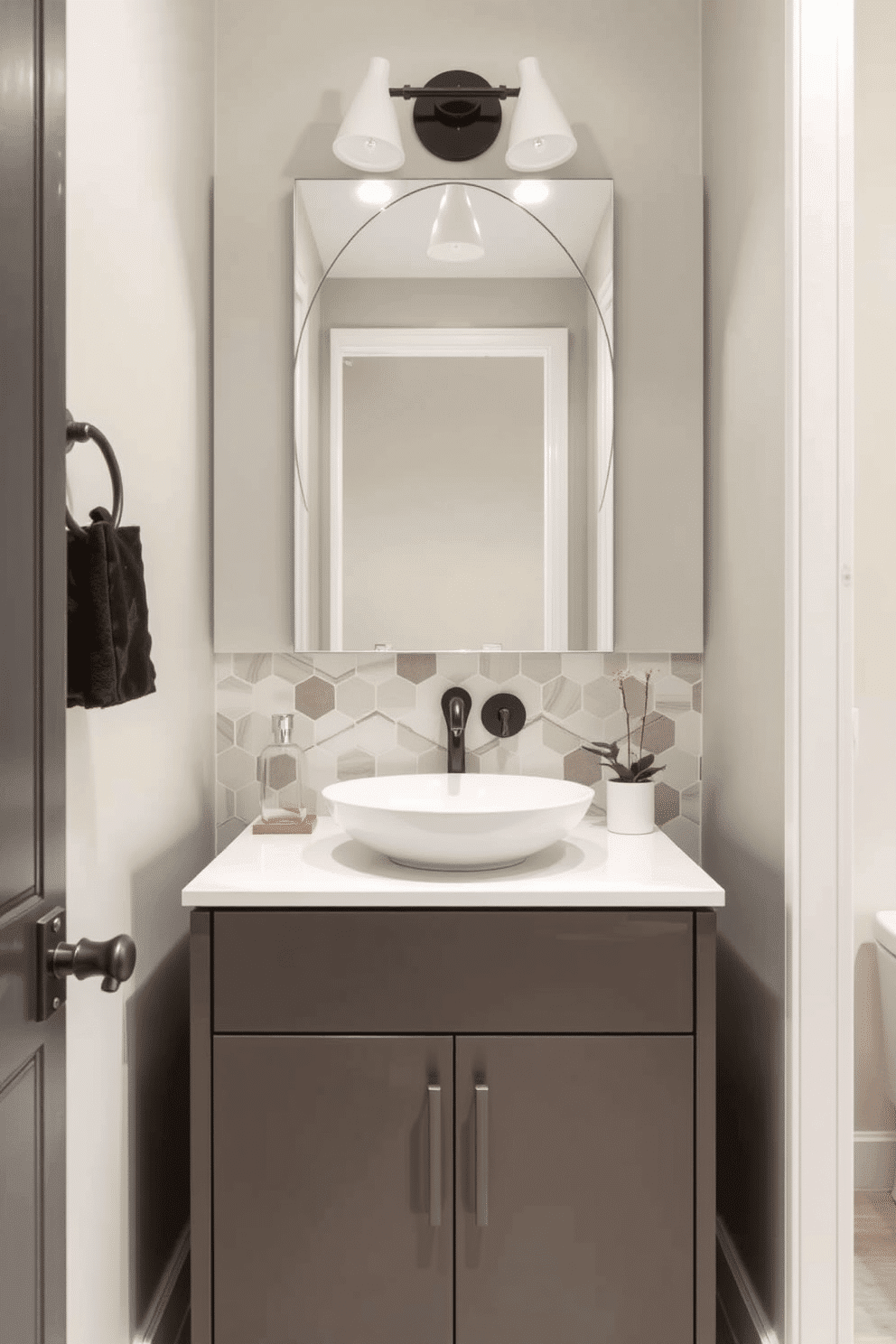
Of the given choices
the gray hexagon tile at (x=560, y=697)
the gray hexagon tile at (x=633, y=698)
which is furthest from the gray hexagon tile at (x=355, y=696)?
the gray hexagon tile at (x=633, y=698)

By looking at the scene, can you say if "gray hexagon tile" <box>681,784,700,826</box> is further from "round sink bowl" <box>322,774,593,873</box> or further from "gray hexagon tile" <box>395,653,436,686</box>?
"gray hexagon tile" <box>395,653,436,686</box>

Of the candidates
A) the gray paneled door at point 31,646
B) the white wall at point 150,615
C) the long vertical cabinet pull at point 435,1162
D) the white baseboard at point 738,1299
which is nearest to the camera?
the gray paneled door at point 31,646

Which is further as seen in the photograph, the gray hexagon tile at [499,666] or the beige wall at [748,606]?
the gray hexagon tile at [499,666]

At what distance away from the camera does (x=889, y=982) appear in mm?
1932

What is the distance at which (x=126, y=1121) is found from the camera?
4.56 ft

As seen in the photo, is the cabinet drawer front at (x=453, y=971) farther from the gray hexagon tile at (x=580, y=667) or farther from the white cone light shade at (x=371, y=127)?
the white cone light shade at (x=371, y=127)

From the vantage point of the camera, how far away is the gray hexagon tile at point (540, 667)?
6.31ft

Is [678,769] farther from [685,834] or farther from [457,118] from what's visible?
[457,118]

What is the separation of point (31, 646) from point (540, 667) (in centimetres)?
128

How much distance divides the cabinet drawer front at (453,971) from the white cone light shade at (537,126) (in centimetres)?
141

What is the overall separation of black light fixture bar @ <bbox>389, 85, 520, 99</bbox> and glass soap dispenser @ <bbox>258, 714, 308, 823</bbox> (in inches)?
48.6

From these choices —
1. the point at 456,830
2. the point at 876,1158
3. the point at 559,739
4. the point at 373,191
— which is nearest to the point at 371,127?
the point at 373,191

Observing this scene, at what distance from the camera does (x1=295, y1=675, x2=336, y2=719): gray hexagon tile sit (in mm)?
1928

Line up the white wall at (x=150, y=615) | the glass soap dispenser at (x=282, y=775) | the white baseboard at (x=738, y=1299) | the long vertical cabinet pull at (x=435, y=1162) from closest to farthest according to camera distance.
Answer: the white wall at (x=150, y=615), the long vertical cabinet pull at (x=435, y=1162), the white baseboard at (x=738, y=1299), the glass soap dispenser at (x=282, y=775)
